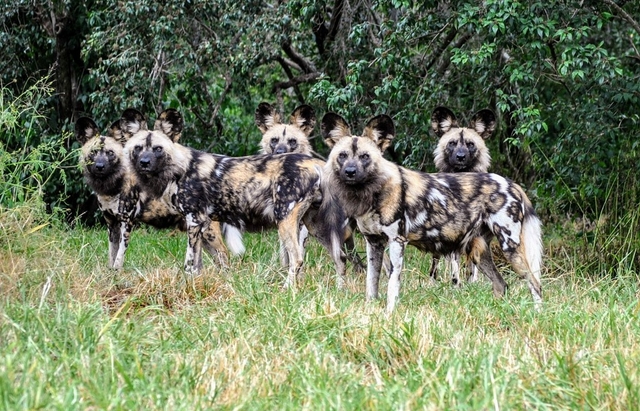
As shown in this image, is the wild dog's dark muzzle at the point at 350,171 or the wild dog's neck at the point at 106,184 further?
the wild dog's neck at the point at 106,184

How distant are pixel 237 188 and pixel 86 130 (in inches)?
59.8

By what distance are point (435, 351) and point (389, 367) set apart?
8.4 inches

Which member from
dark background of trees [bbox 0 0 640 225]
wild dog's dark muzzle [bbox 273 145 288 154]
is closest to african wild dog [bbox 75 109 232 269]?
dark background of trees [bbox 0 0 640 225]

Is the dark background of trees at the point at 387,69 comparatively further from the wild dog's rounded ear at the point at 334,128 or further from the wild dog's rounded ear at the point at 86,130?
the wild dog's rounded ear at the point at 334,128

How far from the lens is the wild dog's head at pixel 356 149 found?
500 centimetres

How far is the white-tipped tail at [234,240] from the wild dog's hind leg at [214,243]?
0.06 meters

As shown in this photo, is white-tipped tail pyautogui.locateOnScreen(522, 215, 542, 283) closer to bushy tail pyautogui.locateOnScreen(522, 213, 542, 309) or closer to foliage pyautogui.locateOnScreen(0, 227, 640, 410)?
bushy tail pyautogui.locateOnScreen(522, 213, 542, 309)

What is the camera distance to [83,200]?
9.22 metres

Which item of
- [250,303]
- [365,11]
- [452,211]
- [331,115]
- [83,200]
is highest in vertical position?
[365,11]

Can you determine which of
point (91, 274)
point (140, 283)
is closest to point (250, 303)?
point (140, 283)

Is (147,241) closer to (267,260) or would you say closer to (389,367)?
(267,260)

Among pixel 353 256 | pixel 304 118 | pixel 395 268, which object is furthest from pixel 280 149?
pixel 395 268

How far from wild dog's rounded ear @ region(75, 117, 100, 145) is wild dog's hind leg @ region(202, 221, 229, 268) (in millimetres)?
1166

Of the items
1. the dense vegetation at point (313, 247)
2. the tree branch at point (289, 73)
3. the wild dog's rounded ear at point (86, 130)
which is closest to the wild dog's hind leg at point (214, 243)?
the dense vegetation at point (313, 247)
